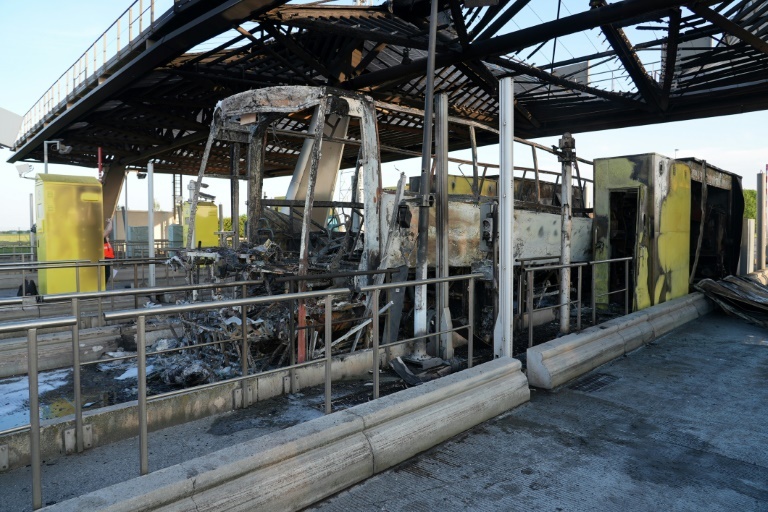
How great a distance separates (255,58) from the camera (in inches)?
560

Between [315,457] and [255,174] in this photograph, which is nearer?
[315,457]

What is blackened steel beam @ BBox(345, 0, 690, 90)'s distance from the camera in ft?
29.5

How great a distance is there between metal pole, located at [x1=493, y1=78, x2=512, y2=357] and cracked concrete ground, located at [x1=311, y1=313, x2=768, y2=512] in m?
0.78

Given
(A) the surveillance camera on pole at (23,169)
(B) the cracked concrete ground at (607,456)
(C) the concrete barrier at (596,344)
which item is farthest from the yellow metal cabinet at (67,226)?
(B) the cracked concrete ground at (607,456)

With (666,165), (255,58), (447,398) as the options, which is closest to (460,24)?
(666,165)

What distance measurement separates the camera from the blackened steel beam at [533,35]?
8987 mm

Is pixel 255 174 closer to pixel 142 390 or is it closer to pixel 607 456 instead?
pixel 142 390

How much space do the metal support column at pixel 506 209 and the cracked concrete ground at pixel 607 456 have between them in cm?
80

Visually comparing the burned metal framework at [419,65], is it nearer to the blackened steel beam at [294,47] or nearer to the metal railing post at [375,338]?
the blackened steel beam at [294,47]

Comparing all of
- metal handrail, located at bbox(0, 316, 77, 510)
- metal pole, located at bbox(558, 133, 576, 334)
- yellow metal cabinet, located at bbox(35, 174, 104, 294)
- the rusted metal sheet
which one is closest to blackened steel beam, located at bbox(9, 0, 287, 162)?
yellow metal cabinet, located at bbox(35, 174, 104, 294)

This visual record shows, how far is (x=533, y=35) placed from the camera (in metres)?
10.6

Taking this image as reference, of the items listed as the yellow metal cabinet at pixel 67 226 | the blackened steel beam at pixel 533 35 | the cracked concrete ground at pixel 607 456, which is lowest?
the cracked concrete ground at pixel 607 456

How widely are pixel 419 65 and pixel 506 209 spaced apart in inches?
328

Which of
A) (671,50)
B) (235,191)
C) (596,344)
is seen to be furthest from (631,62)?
(235,191)
